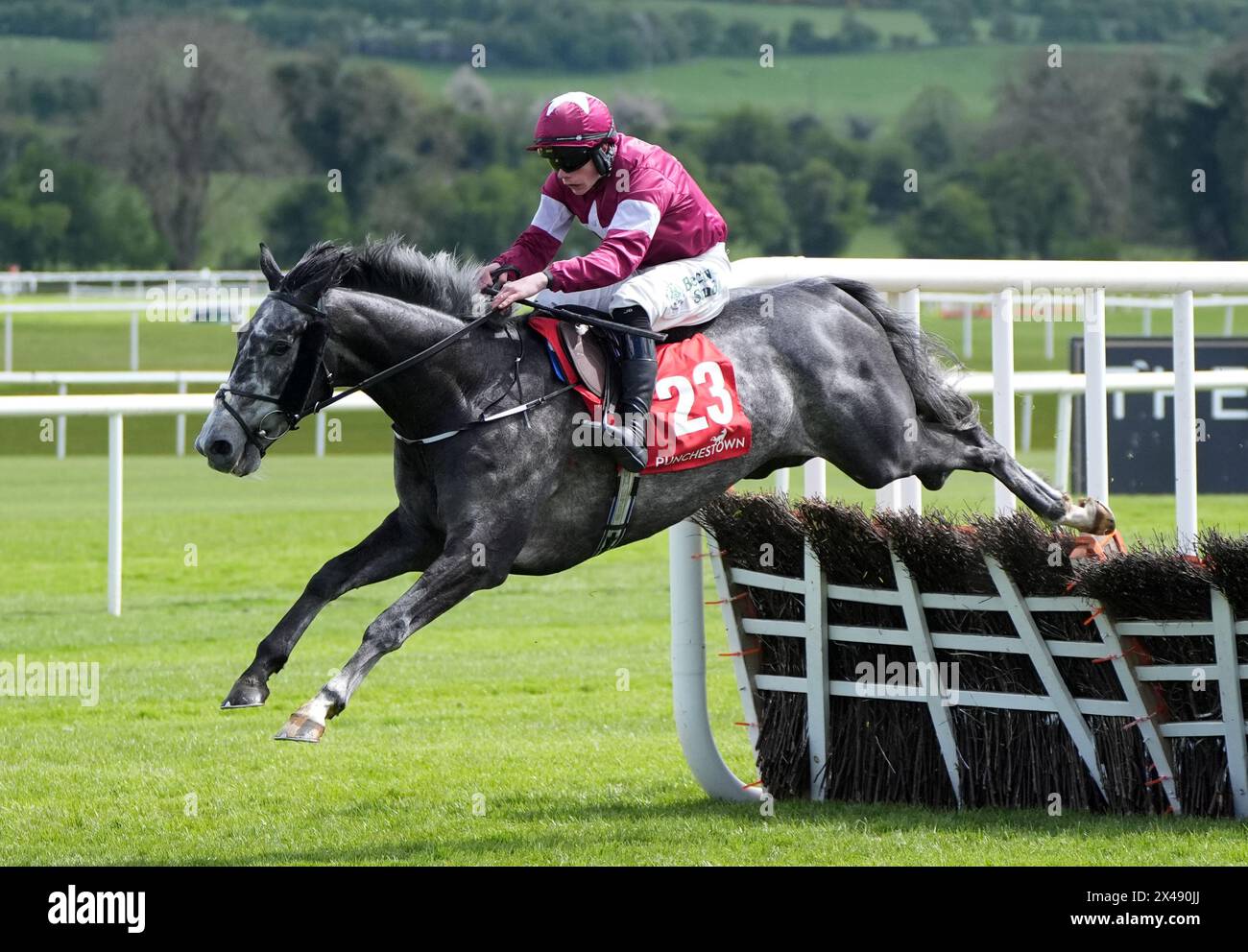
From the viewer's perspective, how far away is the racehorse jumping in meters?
4.50

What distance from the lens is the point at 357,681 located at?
14.4ft

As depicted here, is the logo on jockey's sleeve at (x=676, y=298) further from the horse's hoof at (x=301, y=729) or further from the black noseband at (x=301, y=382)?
the horse's hoof at (x=301, y=729)

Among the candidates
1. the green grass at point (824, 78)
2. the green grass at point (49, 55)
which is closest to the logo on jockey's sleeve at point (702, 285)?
the green grass at point (824, 78)

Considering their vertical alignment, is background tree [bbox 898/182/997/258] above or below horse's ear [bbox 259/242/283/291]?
above

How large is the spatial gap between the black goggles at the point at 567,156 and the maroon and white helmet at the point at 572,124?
20 millimetres

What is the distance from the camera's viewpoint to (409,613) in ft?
14.8

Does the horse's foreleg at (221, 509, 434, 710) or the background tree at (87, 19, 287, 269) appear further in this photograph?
the background tree at (87, 19, 287, 269)

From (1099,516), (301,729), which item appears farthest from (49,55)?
(301,729)

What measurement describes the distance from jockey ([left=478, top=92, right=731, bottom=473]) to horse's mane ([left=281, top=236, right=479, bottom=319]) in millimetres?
120

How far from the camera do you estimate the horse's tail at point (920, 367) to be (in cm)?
563

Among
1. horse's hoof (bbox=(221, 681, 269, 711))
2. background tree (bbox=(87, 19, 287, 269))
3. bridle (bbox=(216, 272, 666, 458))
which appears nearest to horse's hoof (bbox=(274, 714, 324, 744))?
horse's hoof (bbox=(221, 681, 269, 711))

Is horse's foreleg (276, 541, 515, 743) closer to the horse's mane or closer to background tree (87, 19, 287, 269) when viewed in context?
the horse's mane
